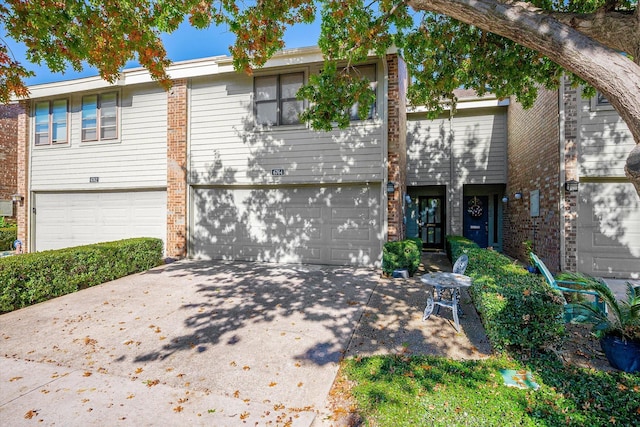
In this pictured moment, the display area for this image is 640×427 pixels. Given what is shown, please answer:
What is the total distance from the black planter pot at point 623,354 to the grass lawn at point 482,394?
7.9 inches

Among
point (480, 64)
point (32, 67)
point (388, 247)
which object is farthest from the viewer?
point (388, 247)

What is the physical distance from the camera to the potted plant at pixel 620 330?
3295 mm

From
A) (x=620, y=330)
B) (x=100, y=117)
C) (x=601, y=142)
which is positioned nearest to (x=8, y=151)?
(x=100, y=117)

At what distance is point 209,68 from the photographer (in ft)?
30.2

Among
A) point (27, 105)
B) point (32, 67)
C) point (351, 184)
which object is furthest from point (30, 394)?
point (27, 105)

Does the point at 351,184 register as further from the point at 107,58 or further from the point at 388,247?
the point at 107,58

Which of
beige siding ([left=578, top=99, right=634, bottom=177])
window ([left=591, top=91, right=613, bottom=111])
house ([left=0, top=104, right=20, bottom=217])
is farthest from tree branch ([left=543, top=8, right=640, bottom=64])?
house ([left=0, top=104, right=20, bottom=217])

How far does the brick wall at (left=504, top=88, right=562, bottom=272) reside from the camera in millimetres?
7797

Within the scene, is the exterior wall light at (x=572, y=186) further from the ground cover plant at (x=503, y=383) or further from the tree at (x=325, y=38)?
the ground cover plant at (x=503, y=383)

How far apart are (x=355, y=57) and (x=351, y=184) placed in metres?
3.44

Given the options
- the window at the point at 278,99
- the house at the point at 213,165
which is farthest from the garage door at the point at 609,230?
the window at the point at 278,99

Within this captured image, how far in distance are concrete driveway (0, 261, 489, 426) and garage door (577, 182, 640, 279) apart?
15.1 ft

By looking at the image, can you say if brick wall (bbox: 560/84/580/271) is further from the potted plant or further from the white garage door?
the white garage door

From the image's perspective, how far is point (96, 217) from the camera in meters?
10.5
